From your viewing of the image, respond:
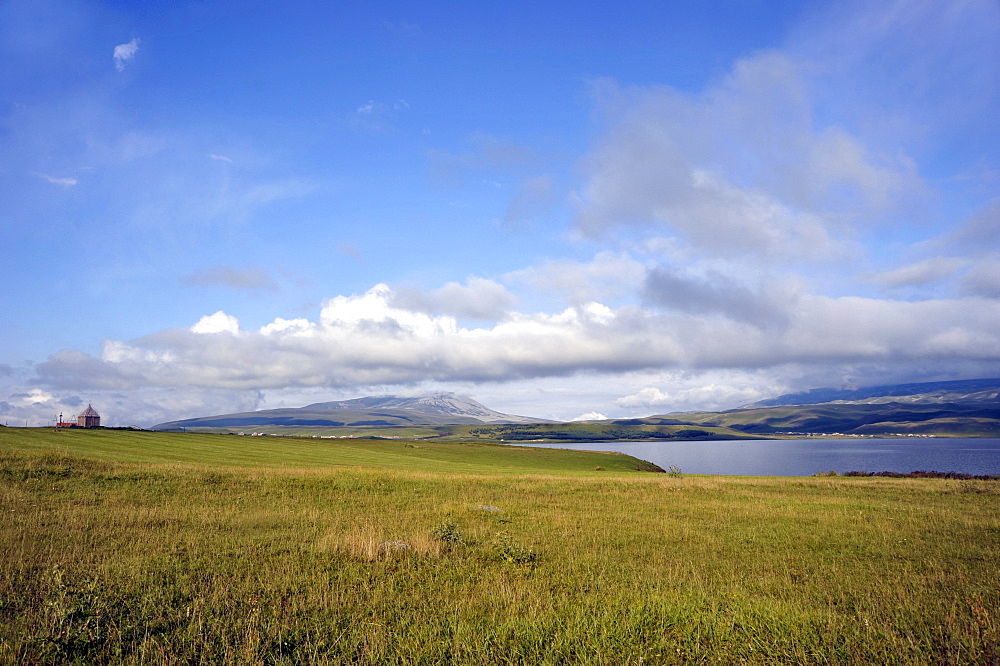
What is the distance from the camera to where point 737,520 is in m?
22.0

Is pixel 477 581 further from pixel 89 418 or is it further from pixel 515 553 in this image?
pixel 89 418

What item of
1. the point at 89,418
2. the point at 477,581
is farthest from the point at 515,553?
the point at 89,418

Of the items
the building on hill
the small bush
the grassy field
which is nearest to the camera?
the grassy field

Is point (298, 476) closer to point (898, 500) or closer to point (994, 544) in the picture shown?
point (994, 544)

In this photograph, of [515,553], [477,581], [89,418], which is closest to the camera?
[477,581]

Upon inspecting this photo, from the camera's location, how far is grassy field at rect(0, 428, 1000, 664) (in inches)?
309

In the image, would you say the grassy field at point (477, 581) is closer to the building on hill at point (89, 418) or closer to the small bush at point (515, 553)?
the small bush at point (515, 553)

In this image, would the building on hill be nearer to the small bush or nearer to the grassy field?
the grassy field

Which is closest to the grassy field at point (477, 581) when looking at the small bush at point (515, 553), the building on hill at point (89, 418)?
the small bush at point (515, 553)

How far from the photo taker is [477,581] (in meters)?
12.0

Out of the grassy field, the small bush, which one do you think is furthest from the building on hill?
the small bush

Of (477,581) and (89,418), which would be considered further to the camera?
Result: (89,418)

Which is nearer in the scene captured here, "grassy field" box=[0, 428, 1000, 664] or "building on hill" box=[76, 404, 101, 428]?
"grassy field" box=[0, 428, 1000, 664]

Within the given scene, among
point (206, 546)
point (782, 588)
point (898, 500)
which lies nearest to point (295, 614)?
point (206, 546)
